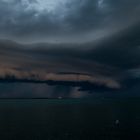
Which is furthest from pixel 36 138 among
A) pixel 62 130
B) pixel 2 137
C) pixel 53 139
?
pixel 62 130

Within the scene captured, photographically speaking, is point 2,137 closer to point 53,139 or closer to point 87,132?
point 53,139

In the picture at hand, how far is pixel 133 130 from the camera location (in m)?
136

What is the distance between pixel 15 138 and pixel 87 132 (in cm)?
3142

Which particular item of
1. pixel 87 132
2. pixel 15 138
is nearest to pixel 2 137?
pixel 15 138

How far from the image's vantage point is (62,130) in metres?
140

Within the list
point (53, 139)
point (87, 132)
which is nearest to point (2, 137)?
point (53, 139)

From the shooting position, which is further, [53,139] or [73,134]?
[73,134]

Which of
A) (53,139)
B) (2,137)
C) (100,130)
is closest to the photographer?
(53,139)

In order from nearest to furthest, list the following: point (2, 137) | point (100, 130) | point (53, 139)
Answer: point (53, 139) < point (2, 137) < point (100, 130)

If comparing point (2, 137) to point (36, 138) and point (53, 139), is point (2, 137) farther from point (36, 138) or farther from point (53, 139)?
point (53, 139)

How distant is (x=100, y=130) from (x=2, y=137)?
42826 mm

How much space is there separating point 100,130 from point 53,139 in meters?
30.1

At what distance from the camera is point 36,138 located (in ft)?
385

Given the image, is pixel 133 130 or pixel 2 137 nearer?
pixel 2 137
